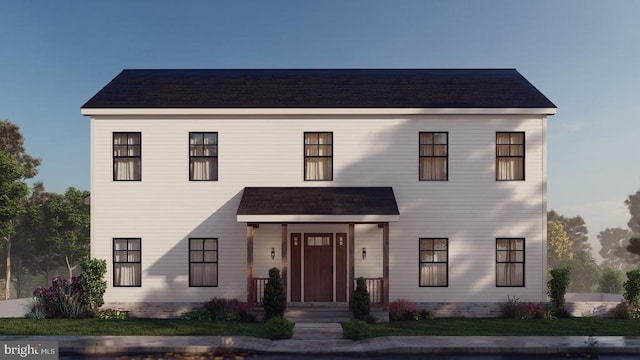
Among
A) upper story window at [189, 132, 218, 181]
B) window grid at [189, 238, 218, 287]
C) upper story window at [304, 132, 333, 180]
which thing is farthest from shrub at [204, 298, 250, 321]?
upper story window at [304, 132, 333, 180]

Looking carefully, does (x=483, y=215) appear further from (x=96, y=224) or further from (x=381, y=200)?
(x=96, y=224)

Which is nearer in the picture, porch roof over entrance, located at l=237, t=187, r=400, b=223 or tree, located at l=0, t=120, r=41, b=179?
porch roof over entrance, located at l=237, t=187, r=400, b=223

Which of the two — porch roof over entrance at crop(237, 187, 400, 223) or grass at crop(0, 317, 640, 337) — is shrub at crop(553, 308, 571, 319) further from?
porch roof over entrance at crop(237, 187, 400, 223)

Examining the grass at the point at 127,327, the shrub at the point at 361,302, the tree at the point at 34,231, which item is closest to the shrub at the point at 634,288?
the shrub at the point at 361,302

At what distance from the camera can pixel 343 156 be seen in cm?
1919

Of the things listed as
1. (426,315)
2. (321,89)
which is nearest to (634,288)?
(426,315)

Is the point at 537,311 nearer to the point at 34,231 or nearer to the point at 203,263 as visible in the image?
the point at 203,263

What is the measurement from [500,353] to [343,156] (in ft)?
28.3

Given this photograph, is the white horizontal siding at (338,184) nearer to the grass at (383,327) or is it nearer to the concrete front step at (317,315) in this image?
the grass at (383,327)

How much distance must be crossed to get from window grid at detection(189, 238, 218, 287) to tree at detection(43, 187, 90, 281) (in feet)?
105

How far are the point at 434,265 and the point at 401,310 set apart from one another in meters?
2.10

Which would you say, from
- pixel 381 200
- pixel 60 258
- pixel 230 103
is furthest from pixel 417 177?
pixel 60 258

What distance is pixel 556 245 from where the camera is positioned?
222 ft

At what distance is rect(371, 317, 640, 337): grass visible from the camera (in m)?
15.5
